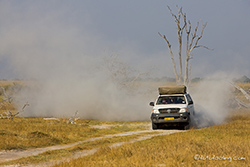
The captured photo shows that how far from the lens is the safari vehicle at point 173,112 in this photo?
65.6ft

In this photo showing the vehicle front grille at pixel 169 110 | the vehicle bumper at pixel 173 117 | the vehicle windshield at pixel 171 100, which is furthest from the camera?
the vehicle windshield at pixel 171 100

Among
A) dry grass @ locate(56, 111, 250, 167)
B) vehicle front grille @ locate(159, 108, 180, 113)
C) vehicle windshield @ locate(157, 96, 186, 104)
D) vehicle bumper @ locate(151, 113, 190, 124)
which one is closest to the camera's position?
dry grass @ locate(56, 111, 250, 167)

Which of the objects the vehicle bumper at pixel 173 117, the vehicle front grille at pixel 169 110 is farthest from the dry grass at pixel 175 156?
the vehicle front grille at pixel 169 110

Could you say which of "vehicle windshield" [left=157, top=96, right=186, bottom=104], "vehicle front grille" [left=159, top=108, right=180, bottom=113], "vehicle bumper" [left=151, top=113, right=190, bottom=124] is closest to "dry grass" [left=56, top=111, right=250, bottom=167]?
"vehicle bumper" [left=151, top=113, right=190, bottom=124]

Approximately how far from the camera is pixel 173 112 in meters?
20.1

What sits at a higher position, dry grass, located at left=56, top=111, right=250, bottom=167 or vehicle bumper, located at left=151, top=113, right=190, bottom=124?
vehicle bumper, located at left=151, top=113, right=190, bottom=124

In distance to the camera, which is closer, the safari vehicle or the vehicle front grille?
the safari vehicle

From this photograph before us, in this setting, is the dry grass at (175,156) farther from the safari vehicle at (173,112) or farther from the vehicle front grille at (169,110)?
the vehicle front grille at (169,110)

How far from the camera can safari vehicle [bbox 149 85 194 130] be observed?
19984 millimetres

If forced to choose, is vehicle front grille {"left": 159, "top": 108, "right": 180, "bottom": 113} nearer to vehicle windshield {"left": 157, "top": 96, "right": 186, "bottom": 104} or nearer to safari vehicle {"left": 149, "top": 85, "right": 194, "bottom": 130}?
safari vehicle {"left": 149, "top": 85, "right": 194, "bottom": 130}

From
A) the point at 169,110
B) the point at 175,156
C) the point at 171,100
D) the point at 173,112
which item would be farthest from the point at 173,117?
the point at 175,156

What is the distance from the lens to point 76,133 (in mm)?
19672

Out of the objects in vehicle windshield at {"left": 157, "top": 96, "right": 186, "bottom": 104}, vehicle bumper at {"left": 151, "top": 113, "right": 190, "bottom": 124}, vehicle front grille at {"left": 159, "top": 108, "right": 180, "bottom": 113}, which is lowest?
vehicle bumper at {"left": 151, "top": 113, "right": 190, "bottom": 124}

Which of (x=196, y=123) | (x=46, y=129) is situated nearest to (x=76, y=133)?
(x=46, y=129)
